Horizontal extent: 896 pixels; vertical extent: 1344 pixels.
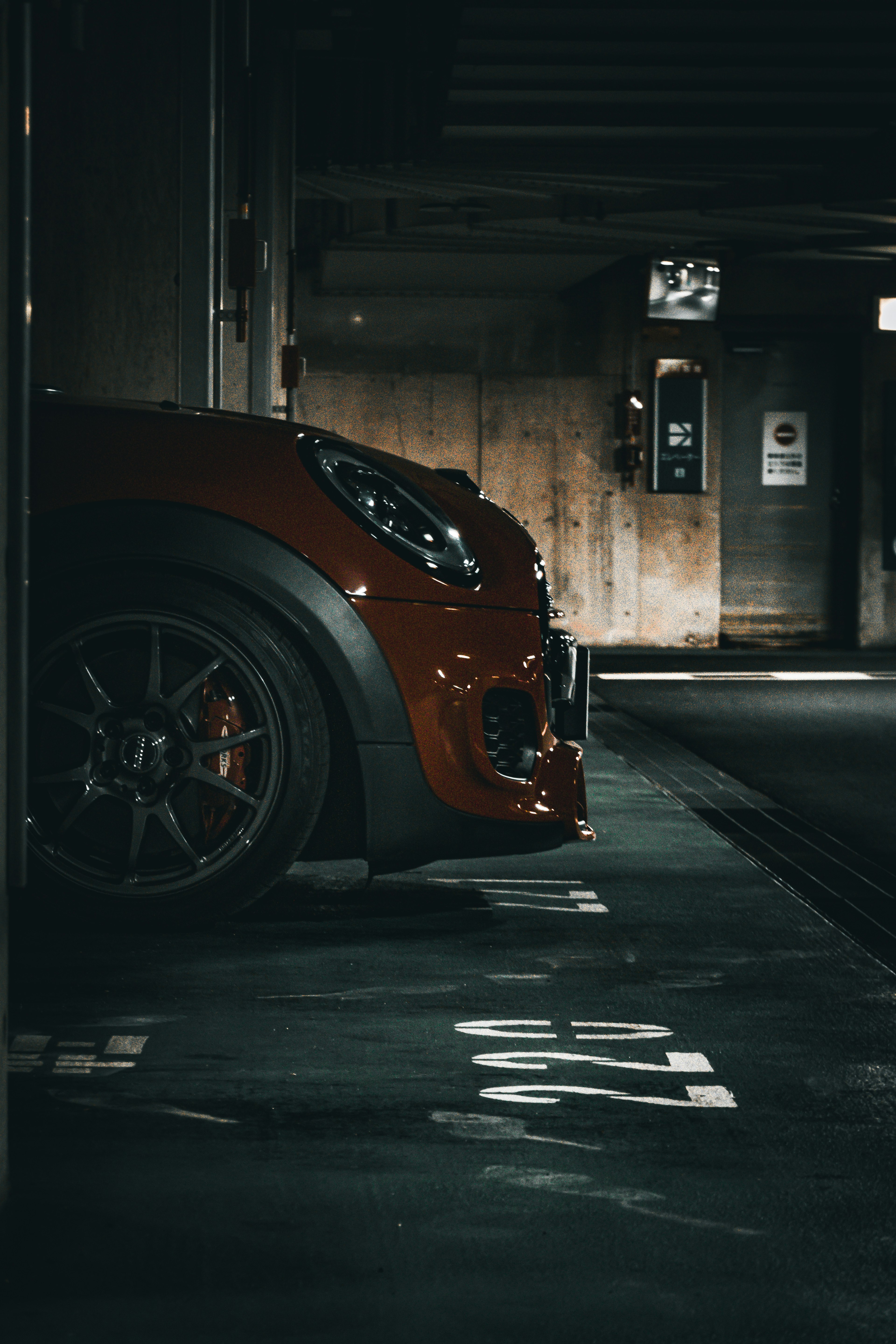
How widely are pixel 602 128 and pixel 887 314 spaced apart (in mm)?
6323

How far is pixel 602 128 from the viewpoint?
11977mm

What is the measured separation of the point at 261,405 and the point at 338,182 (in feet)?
13.0

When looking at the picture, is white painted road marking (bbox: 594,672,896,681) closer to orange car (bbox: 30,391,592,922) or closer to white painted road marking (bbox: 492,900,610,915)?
white painted road marking (bbox: 492,900,610,915)

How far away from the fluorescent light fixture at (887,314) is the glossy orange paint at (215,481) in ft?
46.1

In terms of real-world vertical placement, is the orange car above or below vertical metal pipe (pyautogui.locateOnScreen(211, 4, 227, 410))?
below

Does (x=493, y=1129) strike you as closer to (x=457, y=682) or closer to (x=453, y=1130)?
(x=453, y=1130)

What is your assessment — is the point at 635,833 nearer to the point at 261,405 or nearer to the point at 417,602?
the point at 417,602

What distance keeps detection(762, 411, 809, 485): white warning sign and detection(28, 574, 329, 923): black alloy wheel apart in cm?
1449

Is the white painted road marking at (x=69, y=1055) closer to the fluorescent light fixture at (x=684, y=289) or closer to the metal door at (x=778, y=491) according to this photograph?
the fluorescent light fixture at (x=684, y=289)

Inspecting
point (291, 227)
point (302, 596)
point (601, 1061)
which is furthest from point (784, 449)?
point (601, 1061)

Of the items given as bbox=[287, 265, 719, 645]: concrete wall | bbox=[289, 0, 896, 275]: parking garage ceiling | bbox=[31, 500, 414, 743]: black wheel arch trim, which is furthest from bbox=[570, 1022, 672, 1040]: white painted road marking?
bbox=[287, 265, 719, 645]: concrete wall

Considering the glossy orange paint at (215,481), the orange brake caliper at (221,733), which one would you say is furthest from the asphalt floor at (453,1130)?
the glossy orange paint at (215,481)

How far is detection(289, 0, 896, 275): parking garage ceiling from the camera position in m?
9.85

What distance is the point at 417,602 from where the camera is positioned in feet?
14.0
